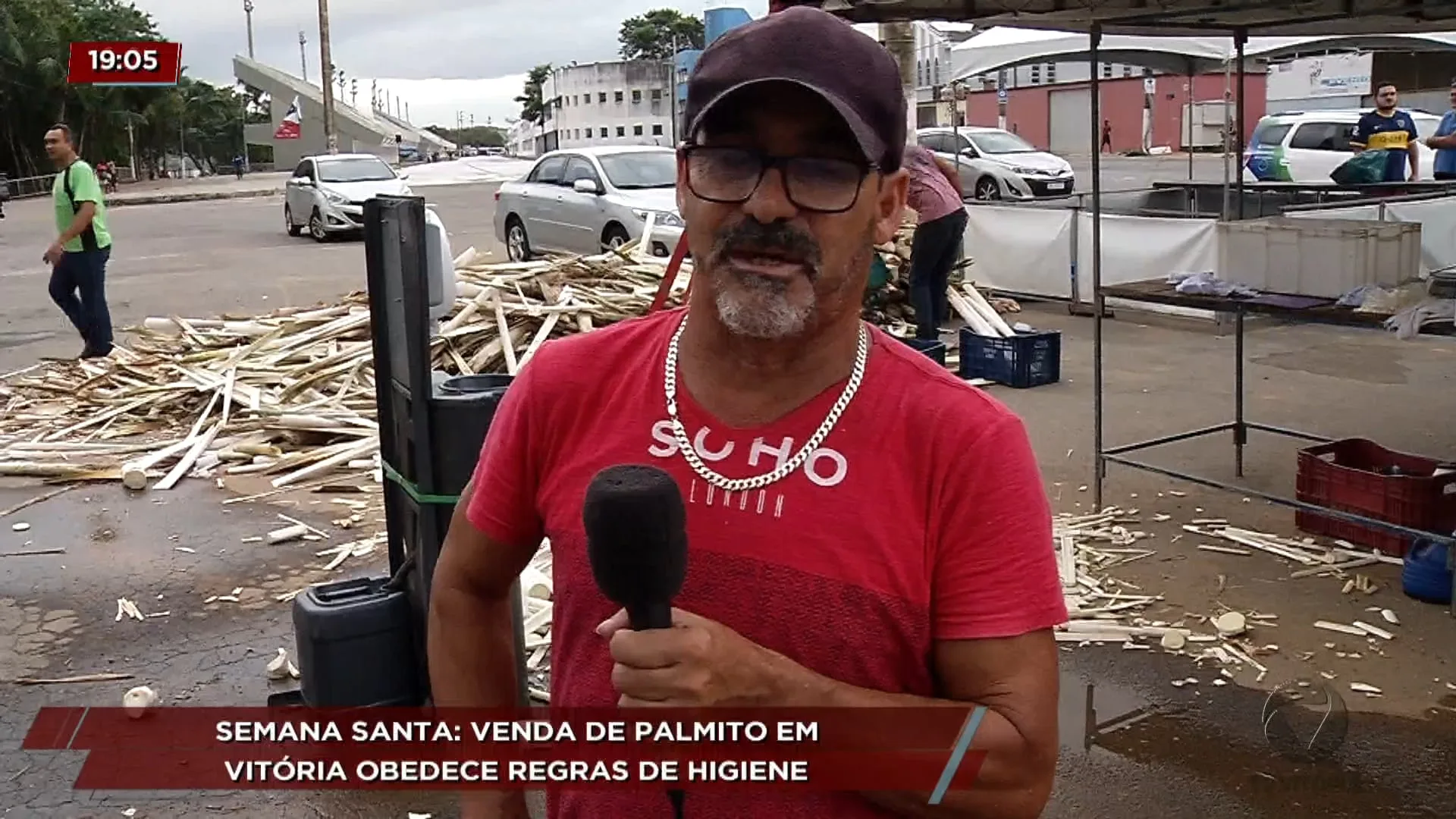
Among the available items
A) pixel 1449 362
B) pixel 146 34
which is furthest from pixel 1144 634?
pixel 146 34

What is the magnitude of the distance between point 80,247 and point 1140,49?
34.6ft

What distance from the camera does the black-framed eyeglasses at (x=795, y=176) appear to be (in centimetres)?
171

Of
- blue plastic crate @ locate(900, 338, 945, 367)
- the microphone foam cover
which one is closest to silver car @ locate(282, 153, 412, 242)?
blue plastic crate @ locate(900, 338, 945, 367)

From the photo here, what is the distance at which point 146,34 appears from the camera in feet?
246

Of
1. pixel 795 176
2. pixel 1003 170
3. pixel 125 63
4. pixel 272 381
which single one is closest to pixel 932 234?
pixel 272 381

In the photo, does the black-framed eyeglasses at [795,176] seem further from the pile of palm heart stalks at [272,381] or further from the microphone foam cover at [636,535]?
the pile of palm heart stalks at [272,381]

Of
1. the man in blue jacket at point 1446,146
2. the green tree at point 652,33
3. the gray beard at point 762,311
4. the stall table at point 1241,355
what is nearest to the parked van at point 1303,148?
the man in blue jacket at point 1446,146

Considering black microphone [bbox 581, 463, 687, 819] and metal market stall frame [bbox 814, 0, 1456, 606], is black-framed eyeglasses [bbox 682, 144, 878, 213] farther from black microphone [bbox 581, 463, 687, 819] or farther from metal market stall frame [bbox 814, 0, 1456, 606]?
metal market stall frame [bbox 814, 0, 1456, 606]

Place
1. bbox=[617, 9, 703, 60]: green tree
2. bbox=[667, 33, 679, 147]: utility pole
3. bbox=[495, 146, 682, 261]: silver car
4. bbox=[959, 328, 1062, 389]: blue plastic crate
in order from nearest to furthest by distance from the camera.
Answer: bbox=[959, 328, 1062, 389]: blue plastic crate → bbox=[667, 33, 679, 147]: utility pole → bbox=[495, 146, 682, 261]: silver car → bbox=[617, 9, 703, 60]: green tree

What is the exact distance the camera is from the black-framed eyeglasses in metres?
1.71

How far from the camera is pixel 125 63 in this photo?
5916 cm

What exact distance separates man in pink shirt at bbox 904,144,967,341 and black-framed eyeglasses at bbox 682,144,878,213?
862 cm

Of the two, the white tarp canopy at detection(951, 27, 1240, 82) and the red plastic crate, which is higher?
the white tarp canopy at detection(951, 27, 1240, 82)

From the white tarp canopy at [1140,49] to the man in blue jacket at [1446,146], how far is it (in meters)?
0.83
